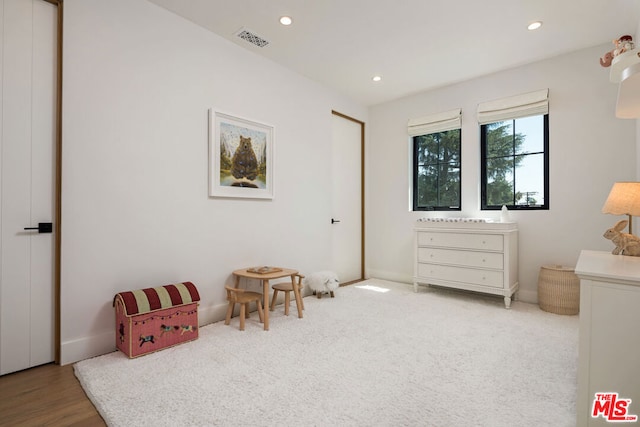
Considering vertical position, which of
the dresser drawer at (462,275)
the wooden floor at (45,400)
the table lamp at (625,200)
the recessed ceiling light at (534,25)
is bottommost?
the wooden floor at (45,400)

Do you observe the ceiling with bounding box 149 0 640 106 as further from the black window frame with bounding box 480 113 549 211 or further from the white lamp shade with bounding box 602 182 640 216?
the white lamp shade with bounding box 602 182 640 216

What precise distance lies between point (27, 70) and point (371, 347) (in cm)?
305

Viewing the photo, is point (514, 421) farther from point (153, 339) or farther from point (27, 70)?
point (27, 70)

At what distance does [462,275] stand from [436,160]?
1638 mm

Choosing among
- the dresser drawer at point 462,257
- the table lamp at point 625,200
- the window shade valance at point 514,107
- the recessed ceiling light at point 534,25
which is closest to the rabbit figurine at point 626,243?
the table lamp at point 625,200

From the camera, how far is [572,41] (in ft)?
10.4

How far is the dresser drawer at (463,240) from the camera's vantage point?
3.53m

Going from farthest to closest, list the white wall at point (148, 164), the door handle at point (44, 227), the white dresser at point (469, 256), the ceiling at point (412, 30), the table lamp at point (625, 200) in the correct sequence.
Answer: the white dresser at point (469, 256)
the ceiling at point (412, 30)
the white wall at point (148, 164)
the door handle at point (44, 227)
the table lamp at point (625, 200)

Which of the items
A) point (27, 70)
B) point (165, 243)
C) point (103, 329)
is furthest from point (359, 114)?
point (103, 329)

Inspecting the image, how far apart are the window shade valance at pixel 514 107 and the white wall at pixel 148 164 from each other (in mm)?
2464

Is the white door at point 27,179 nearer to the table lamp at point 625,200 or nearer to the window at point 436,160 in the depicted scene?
the table lamp at point 625,200

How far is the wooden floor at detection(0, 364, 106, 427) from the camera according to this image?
62.8 inches

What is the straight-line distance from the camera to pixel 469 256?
3711mm

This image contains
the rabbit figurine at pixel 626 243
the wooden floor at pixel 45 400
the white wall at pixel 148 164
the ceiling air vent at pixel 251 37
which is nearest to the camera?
the wooden floor at pixel 45 400
